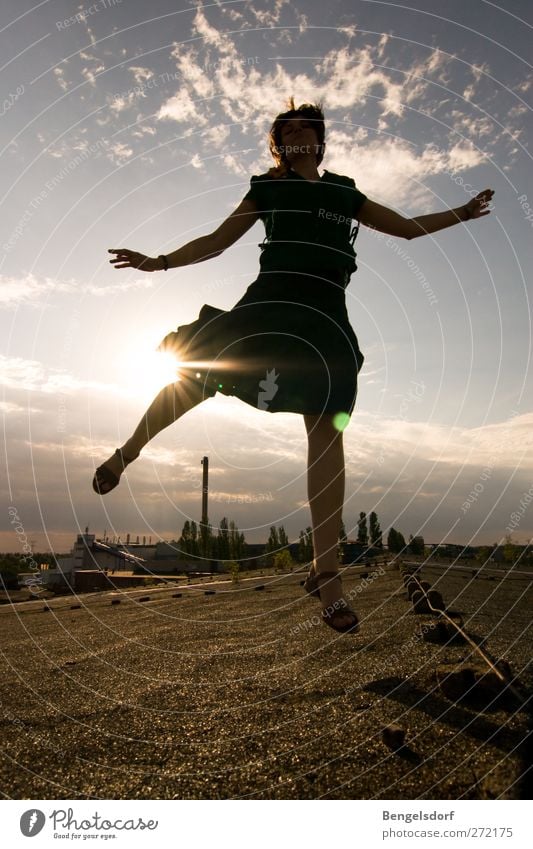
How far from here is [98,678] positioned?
161 inches

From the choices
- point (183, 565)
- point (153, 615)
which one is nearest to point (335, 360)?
point (153, 615)

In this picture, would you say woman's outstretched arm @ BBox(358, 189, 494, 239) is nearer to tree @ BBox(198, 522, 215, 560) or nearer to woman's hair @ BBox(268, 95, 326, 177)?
woman's hair @ BBox(268, 95, 326, 177)

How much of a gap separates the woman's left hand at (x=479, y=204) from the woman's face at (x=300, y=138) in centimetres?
119

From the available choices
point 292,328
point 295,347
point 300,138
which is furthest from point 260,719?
point 300,138

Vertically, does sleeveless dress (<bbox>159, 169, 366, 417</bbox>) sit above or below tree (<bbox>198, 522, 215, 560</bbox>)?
above

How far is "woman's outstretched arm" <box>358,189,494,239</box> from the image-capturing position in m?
3.93

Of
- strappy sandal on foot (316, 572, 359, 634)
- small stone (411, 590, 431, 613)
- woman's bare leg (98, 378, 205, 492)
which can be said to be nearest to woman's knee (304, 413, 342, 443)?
woman's bare leg (98, 378, 205, 492)

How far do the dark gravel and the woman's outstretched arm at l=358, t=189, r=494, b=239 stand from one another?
3.11 meters

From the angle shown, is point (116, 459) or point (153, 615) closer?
point (116, 459)

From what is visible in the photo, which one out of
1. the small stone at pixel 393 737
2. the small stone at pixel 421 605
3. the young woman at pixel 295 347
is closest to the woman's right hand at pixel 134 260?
the young woman at pixel 295 347

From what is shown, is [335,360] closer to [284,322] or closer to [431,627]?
[284,322]

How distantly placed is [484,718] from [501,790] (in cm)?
77

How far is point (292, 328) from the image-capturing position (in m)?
3.46

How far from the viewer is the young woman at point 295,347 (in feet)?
11.3
